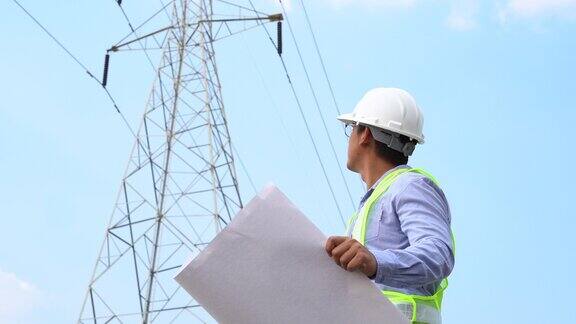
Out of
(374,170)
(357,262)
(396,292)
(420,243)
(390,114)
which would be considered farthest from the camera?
(390,114)

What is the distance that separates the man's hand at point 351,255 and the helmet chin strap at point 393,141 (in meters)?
0.64

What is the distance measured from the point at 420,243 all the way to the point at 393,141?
534mm

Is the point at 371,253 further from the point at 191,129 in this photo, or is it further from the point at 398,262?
the point at 191,129

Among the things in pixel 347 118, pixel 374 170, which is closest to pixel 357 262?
pixel 374 170

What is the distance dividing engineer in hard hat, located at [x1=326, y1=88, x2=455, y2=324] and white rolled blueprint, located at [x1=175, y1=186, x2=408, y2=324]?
56 millimetres

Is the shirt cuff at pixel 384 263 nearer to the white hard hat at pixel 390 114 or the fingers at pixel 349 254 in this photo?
the fingers at pixel 349 254

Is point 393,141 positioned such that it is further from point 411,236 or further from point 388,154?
point 411,236

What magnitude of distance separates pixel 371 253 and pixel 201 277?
0.37 metres

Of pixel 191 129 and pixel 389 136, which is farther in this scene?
pixel 191 129

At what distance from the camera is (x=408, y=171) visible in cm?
236

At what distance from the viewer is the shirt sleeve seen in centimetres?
200

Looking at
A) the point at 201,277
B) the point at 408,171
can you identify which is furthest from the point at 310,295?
the point at 408,171

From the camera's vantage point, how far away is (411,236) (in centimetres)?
212

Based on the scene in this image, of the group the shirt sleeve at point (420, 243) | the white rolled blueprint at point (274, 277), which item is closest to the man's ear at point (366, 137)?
the shirt sleeve at point (420, 243)
